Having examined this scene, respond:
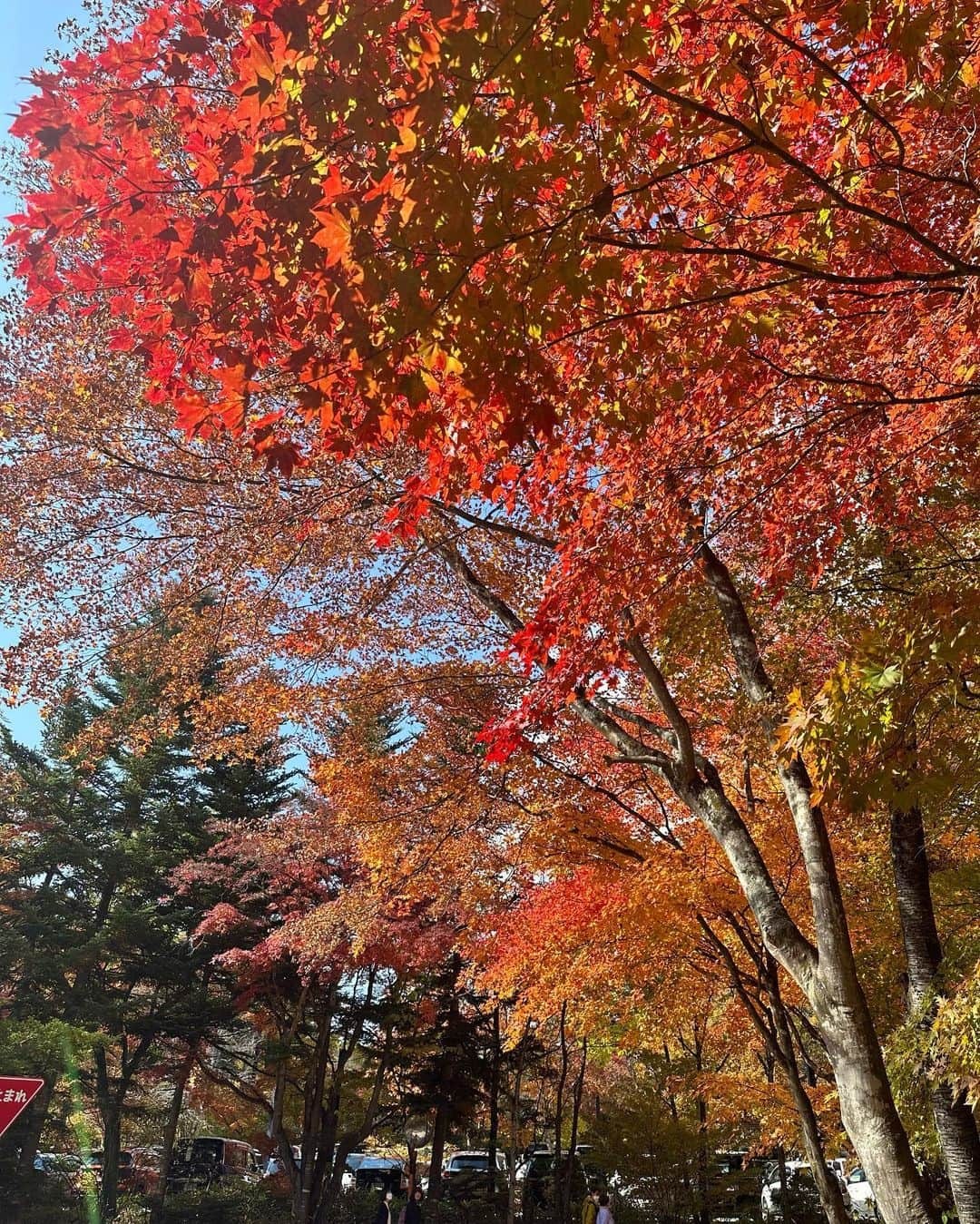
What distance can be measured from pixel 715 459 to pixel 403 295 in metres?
2.99

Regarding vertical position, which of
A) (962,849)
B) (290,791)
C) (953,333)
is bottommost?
(962,849)

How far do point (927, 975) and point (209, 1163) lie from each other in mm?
22883

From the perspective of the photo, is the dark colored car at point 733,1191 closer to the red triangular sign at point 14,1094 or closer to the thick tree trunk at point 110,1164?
the thick tree trunk at point 110,1164

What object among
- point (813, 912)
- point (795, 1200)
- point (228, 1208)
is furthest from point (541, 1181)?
point (813, 912)

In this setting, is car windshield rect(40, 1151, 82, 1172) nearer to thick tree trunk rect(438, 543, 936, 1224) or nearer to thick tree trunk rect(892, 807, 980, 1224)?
thick tree trunk rect(892, 807, 980, 1224)

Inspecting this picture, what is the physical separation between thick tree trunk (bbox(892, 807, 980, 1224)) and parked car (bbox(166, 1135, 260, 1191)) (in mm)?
18733

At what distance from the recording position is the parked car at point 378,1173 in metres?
21.2

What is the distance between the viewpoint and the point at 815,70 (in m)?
2.95

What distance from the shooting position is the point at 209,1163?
23109 millimetres

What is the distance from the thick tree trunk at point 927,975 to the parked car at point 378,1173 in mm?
15552

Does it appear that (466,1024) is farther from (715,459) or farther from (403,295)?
(403,295)

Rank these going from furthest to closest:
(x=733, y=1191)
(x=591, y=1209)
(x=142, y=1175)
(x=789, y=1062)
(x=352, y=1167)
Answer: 1. (x=352, y=1167)
2. (x=142, y=1175)
3. (x=733, y=1191)
4. (x=591, y=1209)
5. (x=789, y=1062)

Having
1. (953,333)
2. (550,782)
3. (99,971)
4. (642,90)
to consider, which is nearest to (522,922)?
(550,782)

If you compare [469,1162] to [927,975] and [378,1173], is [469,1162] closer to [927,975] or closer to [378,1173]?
[378,1173]
